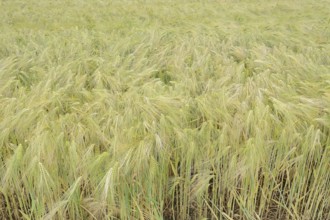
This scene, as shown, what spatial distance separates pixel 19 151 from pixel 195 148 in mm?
514

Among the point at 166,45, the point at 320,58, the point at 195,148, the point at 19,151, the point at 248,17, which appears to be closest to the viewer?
the point at 19,151

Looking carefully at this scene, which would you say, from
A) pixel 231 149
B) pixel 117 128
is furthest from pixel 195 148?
pixel 117 128

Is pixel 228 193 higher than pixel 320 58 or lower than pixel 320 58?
lower

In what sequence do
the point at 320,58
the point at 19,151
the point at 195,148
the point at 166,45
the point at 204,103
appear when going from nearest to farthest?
the point at 19,151
the point at 195,148
the point at 204,103
the point at 320,58
the point at 166,45

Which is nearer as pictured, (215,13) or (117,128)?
(117,128)

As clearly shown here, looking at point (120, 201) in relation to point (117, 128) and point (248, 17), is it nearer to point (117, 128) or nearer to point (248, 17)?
point (117, 128)

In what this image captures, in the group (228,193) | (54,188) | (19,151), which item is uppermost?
(19,151)

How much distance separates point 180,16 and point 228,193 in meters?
3.43

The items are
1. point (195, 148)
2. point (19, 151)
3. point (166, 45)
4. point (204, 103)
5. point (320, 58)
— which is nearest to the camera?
point (19, 151)

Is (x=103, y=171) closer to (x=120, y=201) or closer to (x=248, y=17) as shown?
(x=120, y=201)

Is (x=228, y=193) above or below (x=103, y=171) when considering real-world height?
below

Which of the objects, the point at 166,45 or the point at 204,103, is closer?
the point at 204,103

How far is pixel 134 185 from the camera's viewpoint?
41.0 inches

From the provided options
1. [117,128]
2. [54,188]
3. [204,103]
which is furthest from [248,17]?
[54,188]
